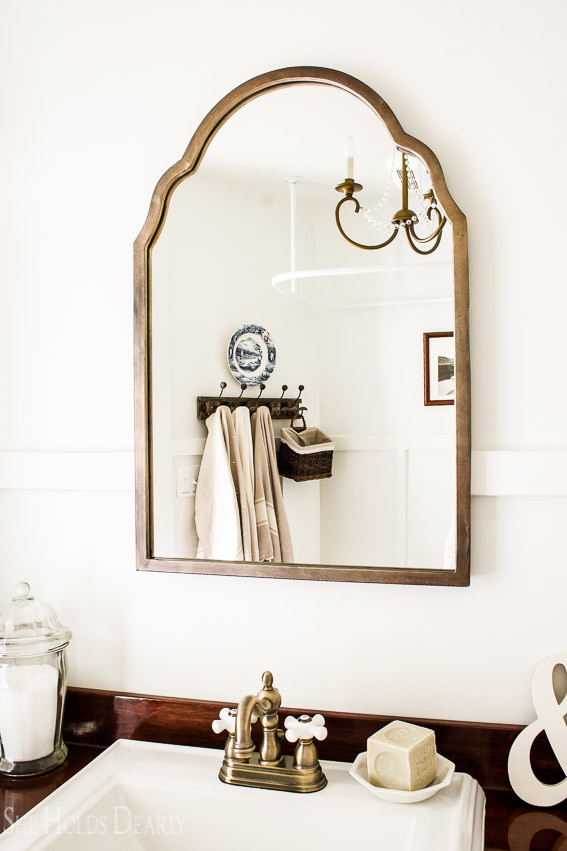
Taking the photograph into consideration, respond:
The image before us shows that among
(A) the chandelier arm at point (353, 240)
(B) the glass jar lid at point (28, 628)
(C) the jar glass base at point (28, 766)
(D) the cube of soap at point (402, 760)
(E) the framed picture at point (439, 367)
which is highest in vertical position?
(A) the chandelier arm at point (353, 240)

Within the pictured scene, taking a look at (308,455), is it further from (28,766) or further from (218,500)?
(28,766)

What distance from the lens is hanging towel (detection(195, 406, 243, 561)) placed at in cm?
129

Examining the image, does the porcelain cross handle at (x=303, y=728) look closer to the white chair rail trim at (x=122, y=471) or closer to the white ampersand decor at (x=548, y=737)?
the white ampersand decor at (x=548, y=737)

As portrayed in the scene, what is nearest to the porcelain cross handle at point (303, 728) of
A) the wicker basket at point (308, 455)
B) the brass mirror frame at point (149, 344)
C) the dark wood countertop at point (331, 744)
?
the dark wood countertop at point (331, 744)

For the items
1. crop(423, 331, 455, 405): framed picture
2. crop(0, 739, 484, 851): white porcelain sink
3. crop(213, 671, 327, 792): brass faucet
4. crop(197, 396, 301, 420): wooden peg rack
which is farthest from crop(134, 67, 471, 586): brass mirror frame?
crop(0, 739, 484, 851): white porcelain sink

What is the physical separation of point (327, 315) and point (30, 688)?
0.82m

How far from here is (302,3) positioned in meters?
1.28

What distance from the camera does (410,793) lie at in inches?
41.5

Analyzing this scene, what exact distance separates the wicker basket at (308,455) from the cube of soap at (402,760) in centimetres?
43

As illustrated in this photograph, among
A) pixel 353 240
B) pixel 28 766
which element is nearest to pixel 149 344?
pixel 353 240

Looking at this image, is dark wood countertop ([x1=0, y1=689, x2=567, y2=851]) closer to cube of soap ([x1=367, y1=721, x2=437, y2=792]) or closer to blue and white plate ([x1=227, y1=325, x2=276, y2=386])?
cube of soap ([x1=367, y1=721, x2=437, y2=792])

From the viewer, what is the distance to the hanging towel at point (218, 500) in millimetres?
1287

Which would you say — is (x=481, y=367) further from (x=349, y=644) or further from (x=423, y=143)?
(x=349, y=644)

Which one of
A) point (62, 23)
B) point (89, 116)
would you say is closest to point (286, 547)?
point (89, 116)
